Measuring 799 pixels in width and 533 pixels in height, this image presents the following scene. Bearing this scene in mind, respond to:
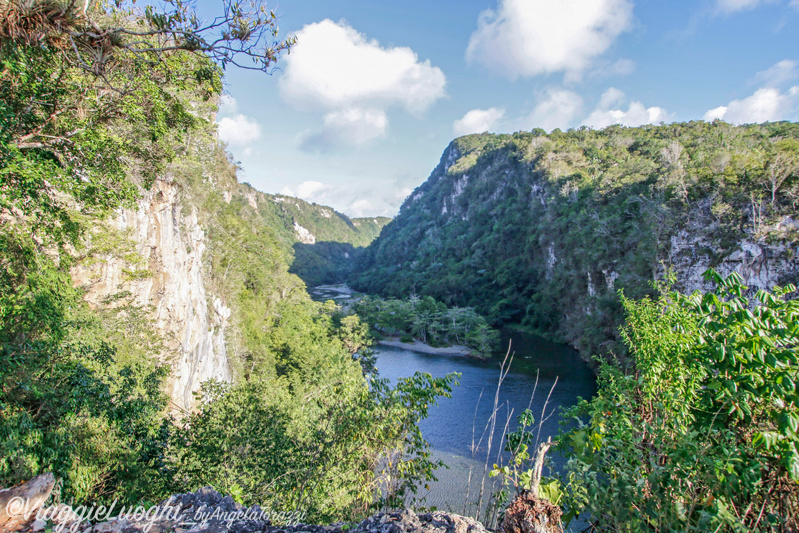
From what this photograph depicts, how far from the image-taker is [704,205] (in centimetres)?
2734

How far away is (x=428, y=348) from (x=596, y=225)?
24206 millimetres

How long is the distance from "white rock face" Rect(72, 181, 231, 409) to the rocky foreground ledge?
27.7 ft

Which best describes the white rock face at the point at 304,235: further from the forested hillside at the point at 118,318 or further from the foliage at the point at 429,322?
the forested hillside at the point at 118,318

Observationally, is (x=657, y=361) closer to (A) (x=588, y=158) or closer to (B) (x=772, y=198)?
(B) (x=772, y=198)

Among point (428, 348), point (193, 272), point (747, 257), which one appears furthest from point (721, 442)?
point (428, 348)

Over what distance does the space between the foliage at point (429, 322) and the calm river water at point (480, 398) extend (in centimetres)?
405

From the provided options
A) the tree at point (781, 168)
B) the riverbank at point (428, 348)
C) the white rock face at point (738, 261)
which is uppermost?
the tree at point (781, 168)

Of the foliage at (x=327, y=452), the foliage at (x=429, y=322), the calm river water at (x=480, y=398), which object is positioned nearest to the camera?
the foliage at (x=327, y=452)

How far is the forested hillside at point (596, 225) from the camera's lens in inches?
958

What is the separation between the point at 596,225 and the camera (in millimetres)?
42500

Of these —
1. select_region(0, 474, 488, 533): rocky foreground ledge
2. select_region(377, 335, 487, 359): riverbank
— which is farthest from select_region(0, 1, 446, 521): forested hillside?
select_region(377, 335, 487, 359): riverbank

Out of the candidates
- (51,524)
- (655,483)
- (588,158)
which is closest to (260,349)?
(51,524)

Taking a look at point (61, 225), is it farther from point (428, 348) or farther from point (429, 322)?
point (429, 322)

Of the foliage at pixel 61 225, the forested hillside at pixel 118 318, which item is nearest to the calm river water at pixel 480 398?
the forested hillside at pixel 118 318
